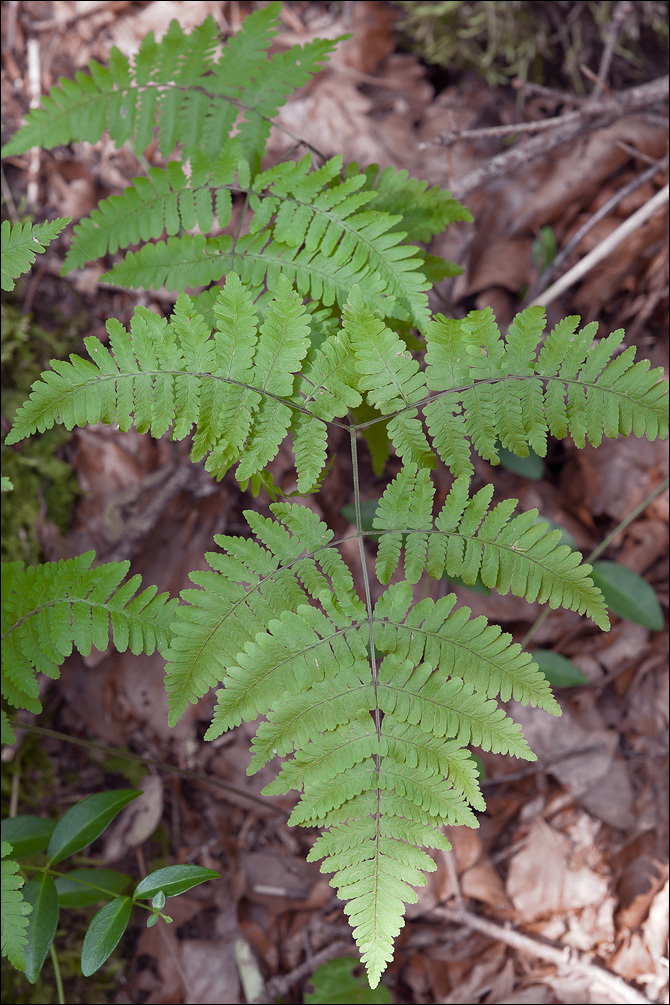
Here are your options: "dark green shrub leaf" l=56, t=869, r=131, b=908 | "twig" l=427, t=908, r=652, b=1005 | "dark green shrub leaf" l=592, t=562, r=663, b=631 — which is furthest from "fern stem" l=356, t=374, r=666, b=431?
"twig" l=427, t=908, r=652, b=1005

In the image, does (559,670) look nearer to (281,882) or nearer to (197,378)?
(281,882)

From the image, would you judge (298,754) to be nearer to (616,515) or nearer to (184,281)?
(184,281)

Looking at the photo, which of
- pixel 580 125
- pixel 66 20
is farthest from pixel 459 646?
pixel 66 20

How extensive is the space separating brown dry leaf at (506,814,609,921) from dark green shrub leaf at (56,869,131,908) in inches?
71.4

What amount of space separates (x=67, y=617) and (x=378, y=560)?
3.45 feet

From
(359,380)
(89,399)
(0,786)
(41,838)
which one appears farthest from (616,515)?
(0,786)

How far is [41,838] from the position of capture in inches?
105

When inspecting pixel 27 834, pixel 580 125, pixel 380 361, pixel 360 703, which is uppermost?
pixel 580 125

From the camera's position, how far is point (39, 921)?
2.33 m

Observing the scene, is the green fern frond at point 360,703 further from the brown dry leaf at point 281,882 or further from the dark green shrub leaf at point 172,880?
the brown dry leaf at point 281,882

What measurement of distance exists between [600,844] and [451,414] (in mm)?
2433

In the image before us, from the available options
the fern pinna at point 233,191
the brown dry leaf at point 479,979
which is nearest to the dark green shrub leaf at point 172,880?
the brown dry leaf at point 479,979

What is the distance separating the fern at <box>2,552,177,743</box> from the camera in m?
2.22

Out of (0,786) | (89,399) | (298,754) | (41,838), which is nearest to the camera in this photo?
(298,754)
